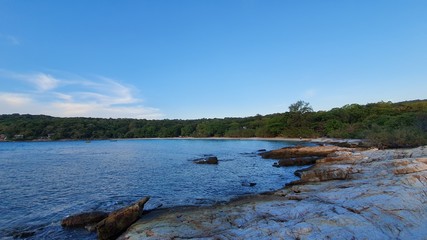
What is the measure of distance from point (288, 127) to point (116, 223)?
117 metres

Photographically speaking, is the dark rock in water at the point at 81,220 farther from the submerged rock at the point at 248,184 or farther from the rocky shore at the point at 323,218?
the submerged rock at the point at 248,184

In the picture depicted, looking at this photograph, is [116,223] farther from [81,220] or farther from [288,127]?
[288,127]

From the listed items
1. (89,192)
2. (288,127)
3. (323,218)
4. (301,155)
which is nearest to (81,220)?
(89,192)

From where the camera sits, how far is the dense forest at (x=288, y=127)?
67.7m

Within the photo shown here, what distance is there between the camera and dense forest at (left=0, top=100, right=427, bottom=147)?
222 feet

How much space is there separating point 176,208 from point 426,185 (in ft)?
45.1

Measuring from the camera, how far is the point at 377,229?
1005 centimetres

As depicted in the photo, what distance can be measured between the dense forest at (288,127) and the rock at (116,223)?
4870cm

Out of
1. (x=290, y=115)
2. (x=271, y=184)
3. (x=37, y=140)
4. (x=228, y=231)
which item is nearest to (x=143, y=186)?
(x=271, y=184)

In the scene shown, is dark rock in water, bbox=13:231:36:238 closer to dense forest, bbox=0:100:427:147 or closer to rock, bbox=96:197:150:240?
rock, bbox=96:197:150:240

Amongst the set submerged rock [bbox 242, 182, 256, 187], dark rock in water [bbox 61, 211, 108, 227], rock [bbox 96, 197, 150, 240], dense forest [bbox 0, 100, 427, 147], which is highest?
dense forest [bbox 0, 100, 427, 147]

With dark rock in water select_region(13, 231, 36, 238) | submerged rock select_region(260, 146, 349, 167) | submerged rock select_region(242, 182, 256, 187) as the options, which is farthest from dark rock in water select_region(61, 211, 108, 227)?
submerged rock select_region(260, 146, 349, 167)

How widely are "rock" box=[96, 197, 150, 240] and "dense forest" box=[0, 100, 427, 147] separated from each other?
48698 mm

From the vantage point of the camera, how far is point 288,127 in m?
124
